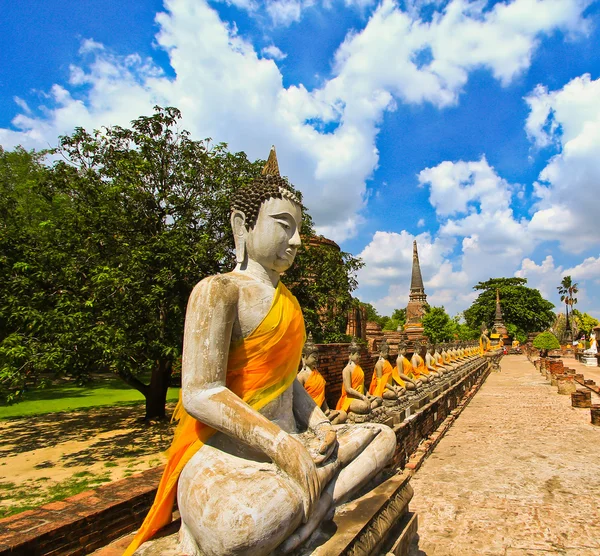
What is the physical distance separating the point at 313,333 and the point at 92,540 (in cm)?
678

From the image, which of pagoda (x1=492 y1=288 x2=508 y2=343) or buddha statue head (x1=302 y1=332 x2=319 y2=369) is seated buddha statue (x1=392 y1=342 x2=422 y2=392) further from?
pagoda (x1=492 y1=288 x2=508 y2=343)

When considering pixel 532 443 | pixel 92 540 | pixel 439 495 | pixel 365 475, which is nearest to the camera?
pixel 365 475

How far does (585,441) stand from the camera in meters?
7.35

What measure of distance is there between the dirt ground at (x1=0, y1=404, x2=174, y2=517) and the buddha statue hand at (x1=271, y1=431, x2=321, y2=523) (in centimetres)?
506

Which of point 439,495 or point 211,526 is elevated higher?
point 211,526

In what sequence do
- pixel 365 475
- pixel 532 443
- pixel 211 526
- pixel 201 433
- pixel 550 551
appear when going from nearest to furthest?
1. pixel 211 526
2. pixel 201 433
3. pixel 365 475
4. pixel 550 551
5. pixel 532 443

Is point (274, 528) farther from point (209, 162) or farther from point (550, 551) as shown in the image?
point (209, 162)

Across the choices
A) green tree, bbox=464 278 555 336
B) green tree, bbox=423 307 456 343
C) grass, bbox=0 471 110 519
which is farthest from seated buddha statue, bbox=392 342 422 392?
green tree, bbox=464 278 555 336

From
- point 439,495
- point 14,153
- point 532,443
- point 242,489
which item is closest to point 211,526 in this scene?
point 242,489

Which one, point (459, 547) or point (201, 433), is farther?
point (459, 547)

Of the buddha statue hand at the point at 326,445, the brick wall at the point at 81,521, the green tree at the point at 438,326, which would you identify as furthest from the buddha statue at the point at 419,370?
the green tree at the point at 438,326

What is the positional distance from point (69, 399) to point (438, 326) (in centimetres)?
3279

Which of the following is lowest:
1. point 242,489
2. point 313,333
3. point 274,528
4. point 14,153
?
point 274,528

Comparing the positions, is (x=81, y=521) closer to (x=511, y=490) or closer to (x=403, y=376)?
(x=511, y=490)
